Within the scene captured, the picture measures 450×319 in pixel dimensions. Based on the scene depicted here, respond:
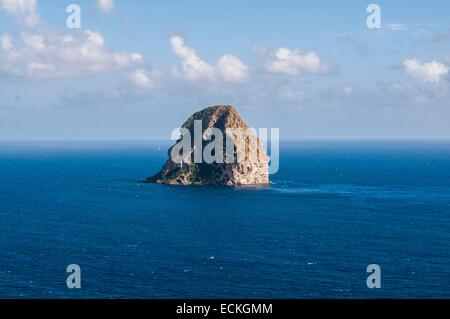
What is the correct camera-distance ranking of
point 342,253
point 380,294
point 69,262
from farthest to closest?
point 342,253
point 69,262
point 380,294

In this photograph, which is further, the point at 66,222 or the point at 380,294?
the point at 66,222

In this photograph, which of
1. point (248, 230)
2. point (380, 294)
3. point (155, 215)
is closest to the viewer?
point (380, 294)

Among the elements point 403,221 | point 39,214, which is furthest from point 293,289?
point 39,214

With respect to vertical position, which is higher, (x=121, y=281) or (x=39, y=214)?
(x=39, y=214)

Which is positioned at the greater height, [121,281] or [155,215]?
[155,215]
